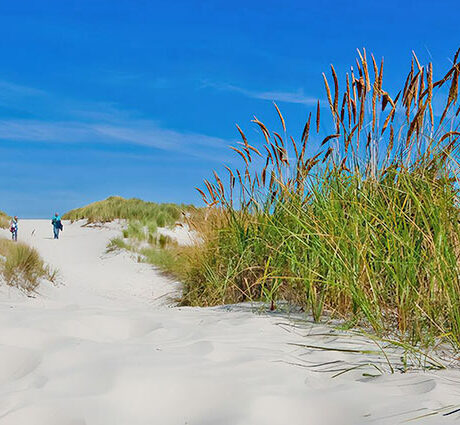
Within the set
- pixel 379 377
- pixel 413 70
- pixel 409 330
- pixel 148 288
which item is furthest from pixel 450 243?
pixel 148 288

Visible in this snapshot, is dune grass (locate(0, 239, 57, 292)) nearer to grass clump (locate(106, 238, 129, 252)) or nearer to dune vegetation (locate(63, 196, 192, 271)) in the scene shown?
dune vegetation (locate(63, 196, 192, 271))

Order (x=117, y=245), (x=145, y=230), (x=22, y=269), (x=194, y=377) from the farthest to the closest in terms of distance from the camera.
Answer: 1. (x=145, y=230)
2. (x=117, y=245)
3. (x=22, y=269)
4. (x=194, y=377)

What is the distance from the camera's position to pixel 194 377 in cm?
158

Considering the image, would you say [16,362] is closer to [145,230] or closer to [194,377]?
[194,377]

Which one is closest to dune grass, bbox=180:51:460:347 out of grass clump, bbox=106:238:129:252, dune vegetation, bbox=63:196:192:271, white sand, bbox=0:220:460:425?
white sand, bbox=0:220:460:425

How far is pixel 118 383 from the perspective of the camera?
60.9 inches

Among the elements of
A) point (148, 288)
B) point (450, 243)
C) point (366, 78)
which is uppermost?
point (366, 78)

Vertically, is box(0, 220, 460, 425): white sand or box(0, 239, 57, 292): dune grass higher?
box(0, 239, 57, 292): dune grass

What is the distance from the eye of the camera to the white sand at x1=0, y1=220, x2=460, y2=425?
4.35 feet

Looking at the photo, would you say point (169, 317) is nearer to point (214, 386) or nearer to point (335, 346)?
point (335, 346)

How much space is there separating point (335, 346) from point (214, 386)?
2.56 feet

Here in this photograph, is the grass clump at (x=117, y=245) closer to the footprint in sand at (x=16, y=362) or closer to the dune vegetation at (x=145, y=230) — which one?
the dune vegetation at (x=145, y=230)

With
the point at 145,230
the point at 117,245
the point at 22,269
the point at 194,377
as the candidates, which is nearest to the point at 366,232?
the point at 194,377

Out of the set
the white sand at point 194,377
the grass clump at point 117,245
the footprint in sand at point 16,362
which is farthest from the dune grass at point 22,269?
the grass clump at point 117,245
